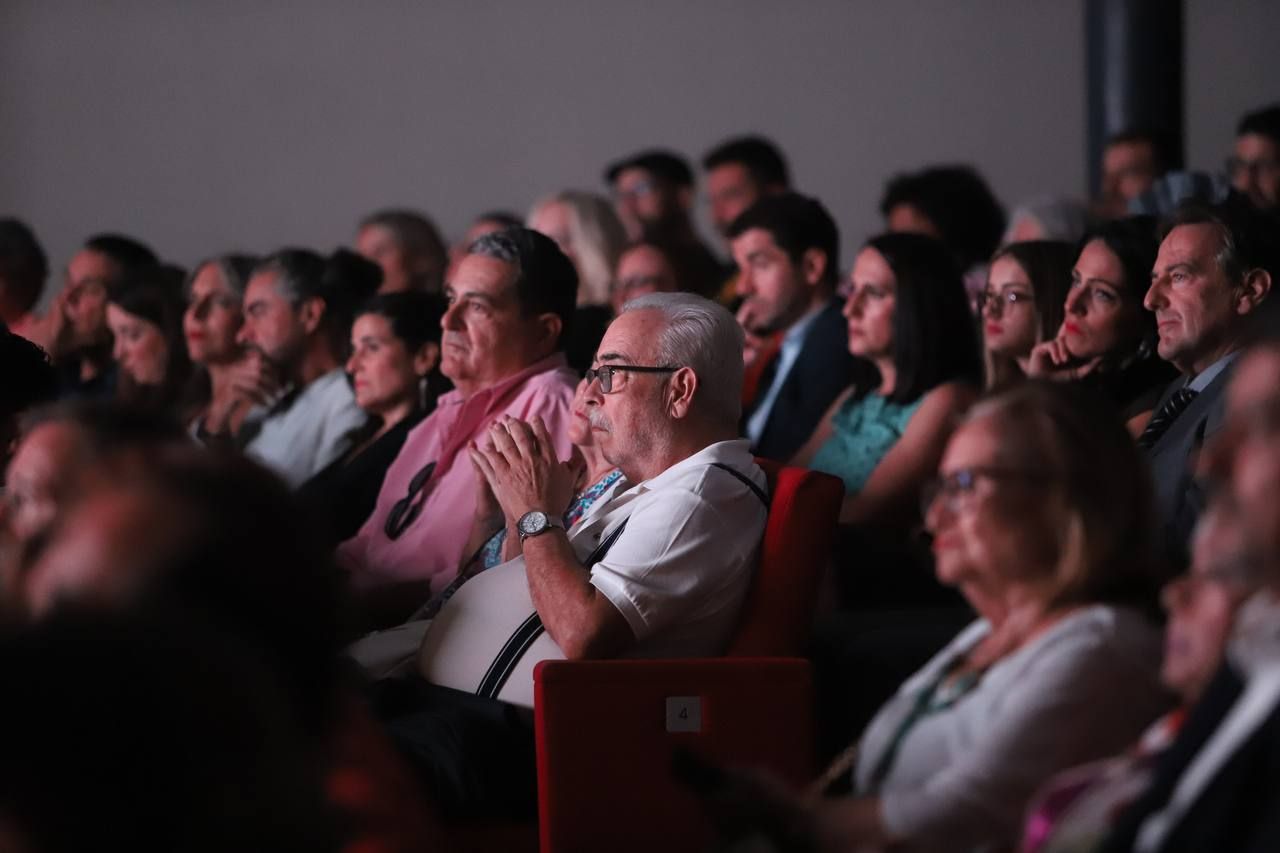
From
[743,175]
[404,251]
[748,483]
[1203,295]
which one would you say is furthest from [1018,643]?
[743,175]

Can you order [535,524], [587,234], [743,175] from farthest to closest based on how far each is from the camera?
[743,175] < [587,234] < [535,524]

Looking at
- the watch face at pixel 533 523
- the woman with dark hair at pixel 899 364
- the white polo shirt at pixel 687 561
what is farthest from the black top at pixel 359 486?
the white polo shirt at pixel 687 561

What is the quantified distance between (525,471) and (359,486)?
1.28m

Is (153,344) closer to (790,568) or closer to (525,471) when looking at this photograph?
(525,471)

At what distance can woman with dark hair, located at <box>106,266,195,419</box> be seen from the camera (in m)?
5.06

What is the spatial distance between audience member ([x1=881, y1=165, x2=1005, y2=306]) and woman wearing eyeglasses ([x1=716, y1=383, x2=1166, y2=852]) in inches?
128

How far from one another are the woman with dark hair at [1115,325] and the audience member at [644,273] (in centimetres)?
161

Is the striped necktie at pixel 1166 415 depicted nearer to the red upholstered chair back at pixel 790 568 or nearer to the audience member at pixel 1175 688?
the red upholstered chair back at pixel 790 568

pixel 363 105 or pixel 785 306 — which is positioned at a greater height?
pixel 363 105

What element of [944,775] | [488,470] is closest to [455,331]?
[488,470]

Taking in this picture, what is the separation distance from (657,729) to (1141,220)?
1642mm

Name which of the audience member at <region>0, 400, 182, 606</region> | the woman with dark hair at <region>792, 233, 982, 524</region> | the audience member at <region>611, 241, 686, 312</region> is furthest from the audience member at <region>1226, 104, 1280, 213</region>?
the audience member at <region>0, 400, 182, 606</region>

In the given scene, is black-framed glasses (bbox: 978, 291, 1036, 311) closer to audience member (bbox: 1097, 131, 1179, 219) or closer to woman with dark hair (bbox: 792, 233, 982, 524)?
woman with dark hair (bbox: 792, 233, 982, 524)

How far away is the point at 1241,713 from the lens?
1.39 metres
